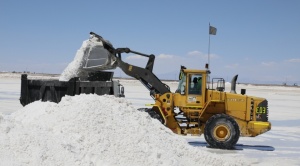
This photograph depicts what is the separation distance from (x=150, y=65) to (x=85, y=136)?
5.76 m

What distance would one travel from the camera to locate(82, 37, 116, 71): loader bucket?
12250mm

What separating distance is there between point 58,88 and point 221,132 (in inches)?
190

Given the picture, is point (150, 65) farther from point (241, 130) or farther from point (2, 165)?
point (2, 165)

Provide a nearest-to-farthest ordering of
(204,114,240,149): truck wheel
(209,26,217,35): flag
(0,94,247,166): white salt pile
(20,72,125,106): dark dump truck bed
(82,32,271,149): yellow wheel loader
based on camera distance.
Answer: (0,94,247,166): white salt pile
(20,72,125,106): dark dump truck bed
(204,114,240,149): truck wheel
(82,32,271,149): yellow wheel loader
(209,26,217,35): flag

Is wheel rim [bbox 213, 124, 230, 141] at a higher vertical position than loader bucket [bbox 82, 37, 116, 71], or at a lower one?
lower

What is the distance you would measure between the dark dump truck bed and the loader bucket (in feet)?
1.48

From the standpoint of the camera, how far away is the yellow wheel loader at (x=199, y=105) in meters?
12.0

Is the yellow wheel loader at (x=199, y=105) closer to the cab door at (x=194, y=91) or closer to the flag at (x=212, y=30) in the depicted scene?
the cab door at (x=194, y=91)

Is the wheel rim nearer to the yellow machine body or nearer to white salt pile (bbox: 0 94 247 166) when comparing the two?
the yellow machine body

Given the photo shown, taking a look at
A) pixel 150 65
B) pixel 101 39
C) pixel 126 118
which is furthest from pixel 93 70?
pixel 126 118

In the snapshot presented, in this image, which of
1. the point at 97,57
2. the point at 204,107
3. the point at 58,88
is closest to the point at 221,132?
the point at 204,107

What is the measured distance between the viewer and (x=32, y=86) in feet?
39.3

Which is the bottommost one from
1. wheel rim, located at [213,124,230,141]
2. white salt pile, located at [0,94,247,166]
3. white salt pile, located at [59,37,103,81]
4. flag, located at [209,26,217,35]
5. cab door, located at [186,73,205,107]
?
wheel rim, located at [213,124,230,141]

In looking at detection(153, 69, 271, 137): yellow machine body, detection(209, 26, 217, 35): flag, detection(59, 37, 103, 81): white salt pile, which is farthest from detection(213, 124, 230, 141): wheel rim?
detection(59, 37, 103, 81): white salt pile
